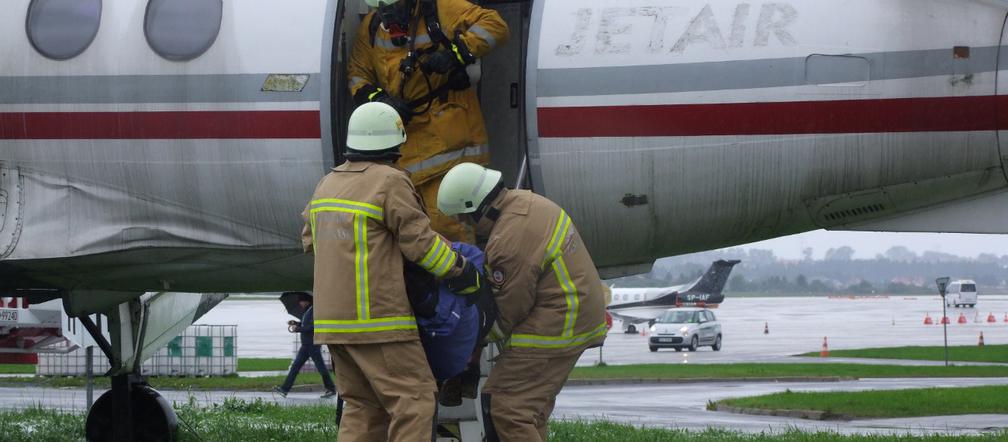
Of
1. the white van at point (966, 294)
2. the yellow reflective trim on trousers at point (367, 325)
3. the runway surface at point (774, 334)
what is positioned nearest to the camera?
the yellow reflective trim on trousers at point (367, 325)

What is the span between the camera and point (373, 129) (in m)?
6.41

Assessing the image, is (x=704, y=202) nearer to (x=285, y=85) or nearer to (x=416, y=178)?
(x=416, y=178)

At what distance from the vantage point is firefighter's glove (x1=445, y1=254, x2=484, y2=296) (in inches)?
248

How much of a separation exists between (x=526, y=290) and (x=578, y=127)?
0.98 meters

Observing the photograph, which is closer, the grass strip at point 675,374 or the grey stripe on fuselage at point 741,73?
the grey stripe on fuselage at point 741,73

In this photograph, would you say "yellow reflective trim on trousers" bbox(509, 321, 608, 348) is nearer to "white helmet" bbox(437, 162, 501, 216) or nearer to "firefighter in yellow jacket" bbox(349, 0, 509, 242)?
"white helmet" bbox(437, 162, 501, 216)

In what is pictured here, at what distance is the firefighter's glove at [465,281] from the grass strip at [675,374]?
18181mm

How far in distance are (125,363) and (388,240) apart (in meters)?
5.01

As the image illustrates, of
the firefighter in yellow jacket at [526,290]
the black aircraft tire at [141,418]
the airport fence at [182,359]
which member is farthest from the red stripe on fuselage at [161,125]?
the airport fence at [182,359]

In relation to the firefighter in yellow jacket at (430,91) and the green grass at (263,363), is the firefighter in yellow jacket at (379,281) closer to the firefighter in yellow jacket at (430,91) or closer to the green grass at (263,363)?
the firefighter in yellow jacket at (430,91)

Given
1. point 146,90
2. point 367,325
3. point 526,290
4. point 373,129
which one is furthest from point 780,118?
point 146,90

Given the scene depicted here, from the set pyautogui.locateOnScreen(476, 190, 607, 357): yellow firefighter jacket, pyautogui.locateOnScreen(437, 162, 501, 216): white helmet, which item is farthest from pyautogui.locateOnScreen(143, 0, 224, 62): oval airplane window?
pyautogui.locateOnScreen(476, 190, 607, 357): yellow firefighter jacket

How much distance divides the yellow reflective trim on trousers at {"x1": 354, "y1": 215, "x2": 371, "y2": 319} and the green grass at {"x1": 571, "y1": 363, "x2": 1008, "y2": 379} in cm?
2199

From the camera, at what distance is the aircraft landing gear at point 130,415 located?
417 inches
